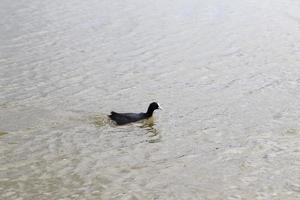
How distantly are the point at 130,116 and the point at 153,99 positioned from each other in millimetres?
1989

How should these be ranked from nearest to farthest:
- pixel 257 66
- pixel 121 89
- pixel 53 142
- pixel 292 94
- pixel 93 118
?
pixel 53 142 < pixel 93 118 < pixel 292 94 < pixel 121 89 < pixel 257 66

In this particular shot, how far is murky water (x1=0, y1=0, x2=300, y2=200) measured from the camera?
11211 mm

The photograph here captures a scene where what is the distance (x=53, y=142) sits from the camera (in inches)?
525

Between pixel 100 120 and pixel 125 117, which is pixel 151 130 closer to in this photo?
pixel 125 117

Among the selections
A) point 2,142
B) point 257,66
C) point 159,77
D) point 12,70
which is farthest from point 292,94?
point 12,70

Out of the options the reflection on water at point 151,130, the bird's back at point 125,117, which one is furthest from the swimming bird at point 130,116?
the reflection on water at point 151,130

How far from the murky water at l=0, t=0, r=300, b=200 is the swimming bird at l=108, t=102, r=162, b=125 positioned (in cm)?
20

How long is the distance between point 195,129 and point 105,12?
14.7 metres

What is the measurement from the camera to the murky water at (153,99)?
1121 centimetres

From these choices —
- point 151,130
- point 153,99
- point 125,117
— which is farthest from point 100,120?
point 153,99

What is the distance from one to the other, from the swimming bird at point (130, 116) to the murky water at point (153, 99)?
200 mm

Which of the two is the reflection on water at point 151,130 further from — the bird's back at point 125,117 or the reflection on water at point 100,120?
the reflection on water at point 100,120

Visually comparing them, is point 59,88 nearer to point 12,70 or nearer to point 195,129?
point 12,70

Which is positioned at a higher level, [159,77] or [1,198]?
[159,77]
